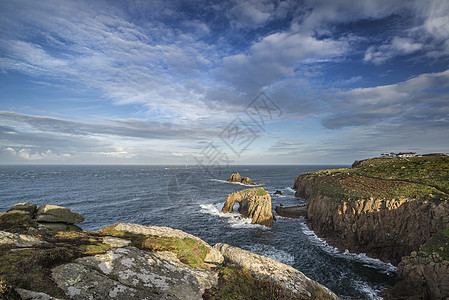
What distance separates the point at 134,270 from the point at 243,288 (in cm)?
571

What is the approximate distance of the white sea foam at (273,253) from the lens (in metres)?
26.7

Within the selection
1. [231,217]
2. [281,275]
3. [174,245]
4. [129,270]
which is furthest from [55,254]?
[231,217]

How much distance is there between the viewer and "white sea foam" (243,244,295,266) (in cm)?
2668

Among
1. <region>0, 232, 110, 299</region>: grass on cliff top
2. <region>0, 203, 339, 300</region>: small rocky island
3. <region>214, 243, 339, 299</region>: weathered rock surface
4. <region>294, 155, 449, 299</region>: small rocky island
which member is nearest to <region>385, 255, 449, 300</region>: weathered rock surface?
<region>294, 155, 449, 299</region>: small rocky island

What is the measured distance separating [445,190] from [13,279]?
43.0 metres

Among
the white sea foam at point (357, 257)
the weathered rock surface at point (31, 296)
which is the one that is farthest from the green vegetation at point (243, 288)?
the white sea foam at point (357, 257)

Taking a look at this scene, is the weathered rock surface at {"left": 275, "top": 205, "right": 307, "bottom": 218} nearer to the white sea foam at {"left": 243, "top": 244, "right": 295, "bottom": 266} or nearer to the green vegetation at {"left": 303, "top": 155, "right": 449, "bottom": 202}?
the green vegetation at {"left": 303, "top": 155, "right": 449, "bottom": 202}

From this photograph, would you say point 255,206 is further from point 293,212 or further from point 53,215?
point 53,215

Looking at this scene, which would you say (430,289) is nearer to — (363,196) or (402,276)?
(402,276)

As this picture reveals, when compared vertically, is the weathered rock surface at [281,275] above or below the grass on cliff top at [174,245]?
below

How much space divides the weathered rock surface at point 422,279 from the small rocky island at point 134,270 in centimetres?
1217

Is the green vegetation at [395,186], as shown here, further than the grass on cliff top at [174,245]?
Yes

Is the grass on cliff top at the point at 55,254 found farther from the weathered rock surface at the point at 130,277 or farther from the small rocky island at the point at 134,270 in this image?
the weathered rock surface at the point at 130,277

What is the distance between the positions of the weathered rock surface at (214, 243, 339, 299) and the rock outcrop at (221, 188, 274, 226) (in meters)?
28.9
